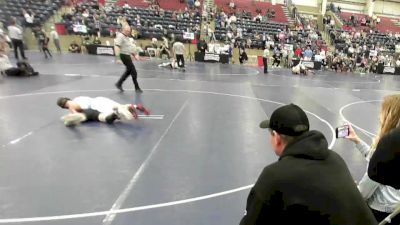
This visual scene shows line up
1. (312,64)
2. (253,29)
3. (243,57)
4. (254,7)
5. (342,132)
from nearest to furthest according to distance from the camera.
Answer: (342,132) → (243,57) → (312,64) → (253,29) → (254,7)

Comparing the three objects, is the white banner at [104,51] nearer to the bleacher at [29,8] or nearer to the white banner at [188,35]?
the bleacher at [29,8]

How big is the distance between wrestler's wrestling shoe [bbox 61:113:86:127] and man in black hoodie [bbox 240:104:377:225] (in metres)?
5.43

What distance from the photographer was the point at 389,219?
7.32ft

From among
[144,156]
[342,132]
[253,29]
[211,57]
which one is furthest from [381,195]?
[253,29]

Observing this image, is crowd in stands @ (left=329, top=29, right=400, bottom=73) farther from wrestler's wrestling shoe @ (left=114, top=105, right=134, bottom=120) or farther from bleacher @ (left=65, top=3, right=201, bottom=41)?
wrestler's wrestling shoe @ (left=114, top=105, right=134, bottom=120)

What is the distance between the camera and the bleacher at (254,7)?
33106mm

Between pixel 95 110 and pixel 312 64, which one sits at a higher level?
pixel 95 110

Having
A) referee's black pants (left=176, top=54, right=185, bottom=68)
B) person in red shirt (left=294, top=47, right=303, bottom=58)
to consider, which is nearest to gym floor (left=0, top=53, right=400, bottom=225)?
referee's black pants (left=176, top=54, right=185, bottom=68)

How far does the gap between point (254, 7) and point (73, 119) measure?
102 feet

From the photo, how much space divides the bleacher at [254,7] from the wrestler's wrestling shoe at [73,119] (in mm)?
27616

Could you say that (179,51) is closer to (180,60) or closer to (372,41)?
(180,60)

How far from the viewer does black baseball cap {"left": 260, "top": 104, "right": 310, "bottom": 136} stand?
66.2 inches

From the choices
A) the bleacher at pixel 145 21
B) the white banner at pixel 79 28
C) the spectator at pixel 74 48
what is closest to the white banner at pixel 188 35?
the bleacher at pixel 145 21

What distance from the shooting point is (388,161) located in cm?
175
